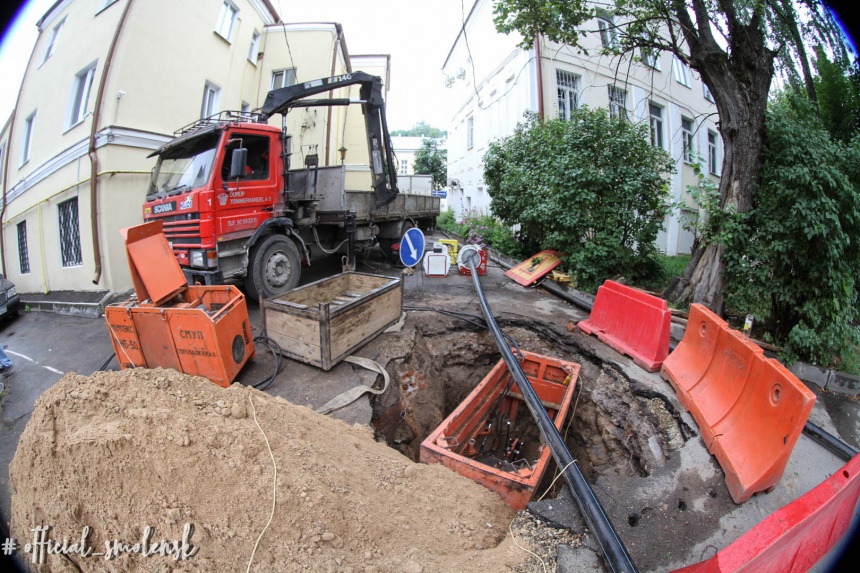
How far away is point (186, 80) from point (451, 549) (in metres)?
10.8

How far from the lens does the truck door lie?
5.47 meters

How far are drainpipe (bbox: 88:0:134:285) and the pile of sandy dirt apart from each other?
18.8 ft

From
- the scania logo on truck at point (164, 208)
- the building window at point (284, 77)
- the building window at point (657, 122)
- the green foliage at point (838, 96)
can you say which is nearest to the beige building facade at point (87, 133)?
the scania logo on truck at point (164, 208)

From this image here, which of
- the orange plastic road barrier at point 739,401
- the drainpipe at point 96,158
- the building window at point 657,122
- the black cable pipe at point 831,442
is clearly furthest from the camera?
the building window at point 657,122

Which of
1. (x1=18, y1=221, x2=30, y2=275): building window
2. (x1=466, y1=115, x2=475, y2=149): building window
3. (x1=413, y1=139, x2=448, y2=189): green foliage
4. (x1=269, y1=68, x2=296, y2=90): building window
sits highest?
(x1=413, y1=139, x2=448, y2=189): green foliage

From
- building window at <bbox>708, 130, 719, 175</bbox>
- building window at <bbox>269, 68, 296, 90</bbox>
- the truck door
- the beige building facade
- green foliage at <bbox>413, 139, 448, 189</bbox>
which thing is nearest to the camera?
the truck door

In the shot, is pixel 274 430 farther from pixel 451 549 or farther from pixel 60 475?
pixel 451 549

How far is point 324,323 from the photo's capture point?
408cm

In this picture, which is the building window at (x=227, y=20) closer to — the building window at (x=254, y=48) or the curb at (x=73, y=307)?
the building window at (x=254, y=48)

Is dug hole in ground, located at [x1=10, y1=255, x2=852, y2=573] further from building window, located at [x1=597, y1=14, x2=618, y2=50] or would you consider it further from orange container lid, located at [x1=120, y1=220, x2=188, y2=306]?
building window, located at [x1=597, y1=14, x2=618, y2=50]

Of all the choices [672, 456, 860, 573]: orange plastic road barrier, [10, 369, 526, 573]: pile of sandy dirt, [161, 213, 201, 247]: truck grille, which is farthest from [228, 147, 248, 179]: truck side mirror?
[672, 456, 860, 573]: orange plastic road barrier

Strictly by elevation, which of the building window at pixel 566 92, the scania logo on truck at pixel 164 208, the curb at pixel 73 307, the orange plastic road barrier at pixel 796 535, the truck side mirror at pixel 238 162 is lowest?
the orange plastic road barrier at pixel 796 535

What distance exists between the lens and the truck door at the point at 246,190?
5.47 m

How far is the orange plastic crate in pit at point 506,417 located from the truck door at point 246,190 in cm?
430
